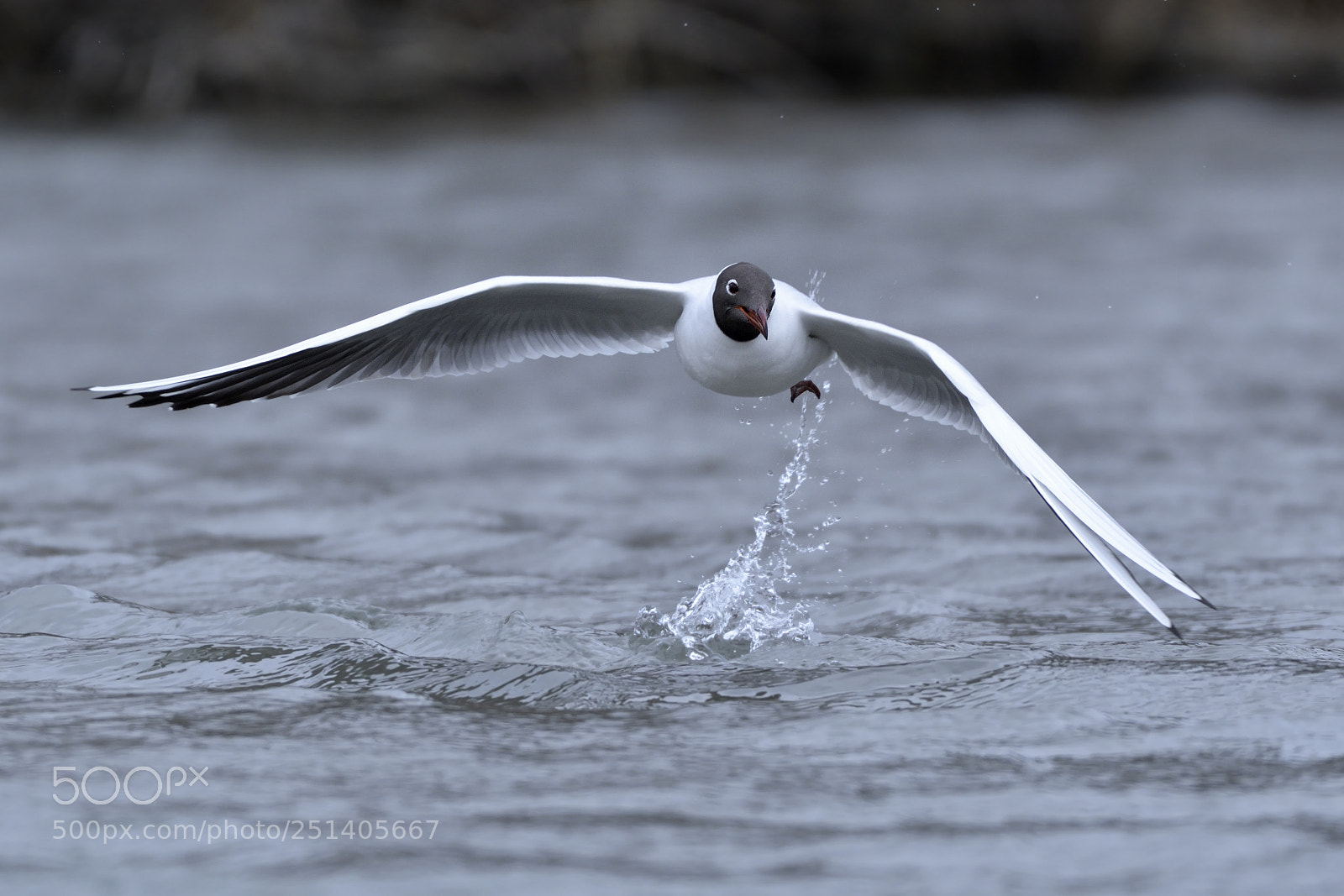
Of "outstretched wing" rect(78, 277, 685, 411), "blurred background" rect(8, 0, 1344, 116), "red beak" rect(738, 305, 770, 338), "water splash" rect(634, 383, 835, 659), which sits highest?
"blurred background" rect(8, 0, 1344, 116)

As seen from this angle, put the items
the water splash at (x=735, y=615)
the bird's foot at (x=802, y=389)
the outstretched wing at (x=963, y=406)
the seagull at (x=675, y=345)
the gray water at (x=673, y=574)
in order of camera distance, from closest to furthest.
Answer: the gray water at (x=673, y=574), the outstretched wing at (x=963, y=406), the seagull at (x=675, y=345), the water splash at (x=735, y=615), the bird's foot at (x=802, y=389)

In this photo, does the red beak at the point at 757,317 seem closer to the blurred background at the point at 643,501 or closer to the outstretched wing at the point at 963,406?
the outstretched wing at the point at 963,406

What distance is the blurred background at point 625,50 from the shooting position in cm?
2697

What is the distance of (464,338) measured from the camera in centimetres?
785

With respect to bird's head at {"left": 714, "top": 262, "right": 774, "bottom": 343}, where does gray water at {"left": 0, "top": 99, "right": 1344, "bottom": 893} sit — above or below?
below

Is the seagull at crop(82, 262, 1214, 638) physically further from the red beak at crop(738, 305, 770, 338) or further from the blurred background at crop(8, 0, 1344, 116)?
the blurred background at crop(8, 0, 1344, 116)

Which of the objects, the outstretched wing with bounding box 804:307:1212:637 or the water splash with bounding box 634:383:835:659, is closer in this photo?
the outstretched wing with bounding box 804:307:1212:637

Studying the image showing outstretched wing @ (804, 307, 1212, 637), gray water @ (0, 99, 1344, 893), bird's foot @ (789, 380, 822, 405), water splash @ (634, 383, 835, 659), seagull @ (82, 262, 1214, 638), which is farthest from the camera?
bird's foot @ (789, 380, 822, 405)

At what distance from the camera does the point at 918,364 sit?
743 centimetres

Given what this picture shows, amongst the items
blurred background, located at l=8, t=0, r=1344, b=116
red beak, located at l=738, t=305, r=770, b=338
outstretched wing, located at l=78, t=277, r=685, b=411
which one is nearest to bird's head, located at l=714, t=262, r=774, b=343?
red beak, located at l=738, t=305, r=770, b=338

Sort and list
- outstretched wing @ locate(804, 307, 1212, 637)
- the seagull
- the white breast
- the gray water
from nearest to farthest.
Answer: the gray water, outstretched wing @ locate(804, 307, 1212, 637), the seagull, the white breast

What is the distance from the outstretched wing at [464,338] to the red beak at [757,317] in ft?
2.18

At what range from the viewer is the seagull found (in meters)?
6.57

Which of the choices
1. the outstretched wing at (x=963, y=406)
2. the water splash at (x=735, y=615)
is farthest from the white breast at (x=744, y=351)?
the water splash at (x=735, y=615)
